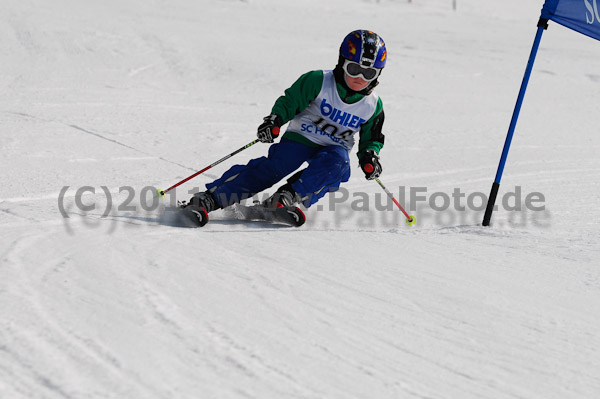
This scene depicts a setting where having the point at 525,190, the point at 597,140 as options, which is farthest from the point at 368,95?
the point at 597,140

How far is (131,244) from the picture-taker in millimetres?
3693

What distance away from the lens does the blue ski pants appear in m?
4.74

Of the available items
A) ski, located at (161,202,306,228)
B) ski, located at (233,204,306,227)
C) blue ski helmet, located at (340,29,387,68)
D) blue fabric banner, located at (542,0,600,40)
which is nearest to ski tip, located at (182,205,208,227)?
ski, located at (161,202,306,228)

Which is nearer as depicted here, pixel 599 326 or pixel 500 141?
pixel 599 326

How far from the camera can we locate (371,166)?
4.80m

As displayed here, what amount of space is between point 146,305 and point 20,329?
0.50m

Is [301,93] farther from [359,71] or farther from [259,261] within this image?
[259,261]

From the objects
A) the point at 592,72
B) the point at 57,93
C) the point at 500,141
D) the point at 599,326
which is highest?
the point at 592,72

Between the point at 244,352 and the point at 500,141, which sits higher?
the point at 500,141

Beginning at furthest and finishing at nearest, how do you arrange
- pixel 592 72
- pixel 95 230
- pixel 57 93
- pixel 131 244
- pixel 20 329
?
pixel 592 72
pixel 57 93
pixel 95 230
pixel 131 244
pixel 20 329

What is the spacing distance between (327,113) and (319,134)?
17 cm

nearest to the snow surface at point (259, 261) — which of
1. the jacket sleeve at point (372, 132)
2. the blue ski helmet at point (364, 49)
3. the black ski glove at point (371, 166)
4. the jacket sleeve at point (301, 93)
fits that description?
the black ski glove at point (371, 166)

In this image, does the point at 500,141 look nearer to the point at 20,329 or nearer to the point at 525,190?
the point at 525,190

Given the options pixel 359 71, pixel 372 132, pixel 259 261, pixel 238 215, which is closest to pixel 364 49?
pixel 359 71
